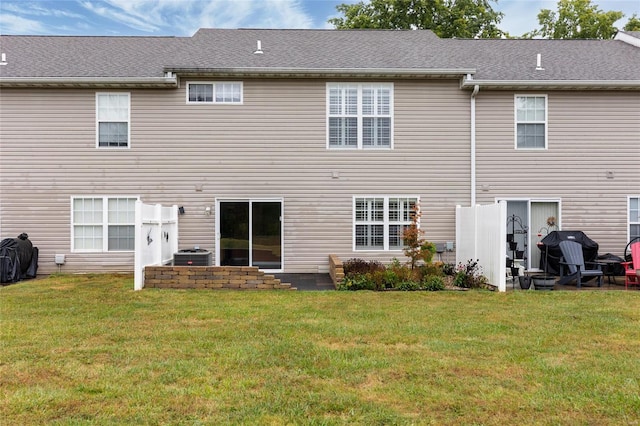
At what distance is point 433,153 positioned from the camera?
1143cm

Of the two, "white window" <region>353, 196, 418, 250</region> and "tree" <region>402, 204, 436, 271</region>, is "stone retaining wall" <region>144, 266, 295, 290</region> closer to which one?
"tree" <region>402, 204, 436, 271</region>

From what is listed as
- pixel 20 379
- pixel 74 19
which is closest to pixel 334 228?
pixel 20 379

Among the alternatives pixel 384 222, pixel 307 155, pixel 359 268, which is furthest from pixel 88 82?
pixel 384 222

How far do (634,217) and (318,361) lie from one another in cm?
1091

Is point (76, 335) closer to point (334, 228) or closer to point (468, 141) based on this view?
point (334, 228)

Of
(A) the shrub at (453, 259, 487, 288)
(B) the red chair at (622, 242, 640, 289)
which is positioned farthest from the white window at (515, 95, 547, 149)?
(A) the shrub at (453, 259, 487, 288)

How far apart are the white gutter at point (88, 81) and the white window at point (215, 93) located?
52 centimetres

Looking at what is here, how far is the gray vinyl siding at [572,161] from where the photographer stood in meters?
11.4

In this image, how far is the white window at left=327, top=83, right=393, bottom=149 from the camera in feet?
37.2

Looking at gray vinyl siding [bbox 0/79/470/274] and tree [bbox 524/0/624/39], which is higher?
tree [bbox 524/0/624/39]

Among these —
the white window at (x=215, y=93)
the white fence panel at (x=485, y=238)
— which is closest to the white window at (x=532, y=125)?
the white fence panel at (x=485, y=238)

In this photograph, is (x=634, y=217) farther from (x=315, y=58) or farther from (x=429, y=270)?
(x=315, y=58)

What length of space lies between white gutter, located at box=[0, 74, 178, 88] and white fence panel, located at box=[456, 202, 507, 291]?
7888mm

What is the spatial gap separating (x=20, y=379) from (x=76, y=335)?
4.86ft
